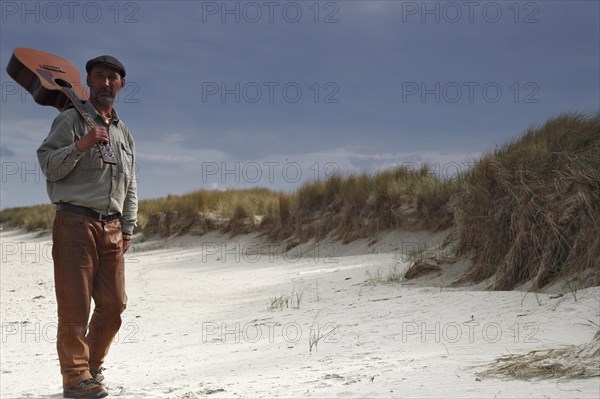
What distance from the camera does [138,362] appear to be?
6.02 m

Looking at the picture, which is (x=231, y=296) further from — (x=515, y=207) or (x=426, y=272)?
(x=515, y=207)

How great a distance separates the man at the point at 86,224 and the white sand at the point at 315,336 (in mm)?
478

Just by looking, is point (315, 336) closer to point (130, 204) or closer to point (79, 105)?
point (130, 204)

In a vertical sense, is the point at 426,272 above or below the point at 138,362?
above

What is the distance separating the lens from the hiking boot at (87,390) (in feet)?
→ 14.4

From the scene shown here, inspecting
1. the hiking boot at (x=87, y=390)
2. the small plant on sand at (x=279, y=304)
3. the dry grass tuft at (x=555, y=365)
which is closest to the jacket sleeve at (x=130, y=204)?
the hiking boot at (x=87, y=390)

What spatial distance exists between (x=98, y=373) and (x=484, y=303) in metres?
3.93

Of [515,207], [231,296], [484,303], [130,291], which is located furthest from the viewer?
[130,291]

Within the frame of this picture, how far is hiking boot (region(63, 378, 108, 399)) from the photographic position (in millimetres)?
4387

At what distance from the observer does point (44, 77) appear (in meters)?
4.68

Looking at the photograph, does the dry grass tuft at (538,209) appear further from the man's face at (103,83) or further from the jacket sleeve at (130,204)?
the man's face at (103,83)

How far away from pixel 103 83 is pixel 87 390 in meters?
2.17

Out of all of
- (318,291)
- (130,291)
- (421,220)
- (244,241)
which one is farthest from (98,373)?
(244,241)

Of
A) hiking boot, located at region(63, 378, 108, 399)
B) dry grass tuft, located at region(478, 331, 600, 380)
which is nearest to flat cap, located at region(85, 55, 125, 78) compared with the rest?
hiking boot, located at region(63, 378, 108, 399)
